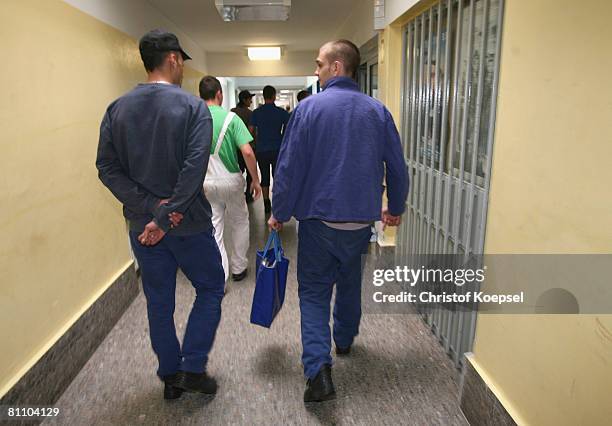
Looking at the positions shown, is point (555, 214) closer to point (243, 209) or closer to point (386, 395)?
point (386, 395)

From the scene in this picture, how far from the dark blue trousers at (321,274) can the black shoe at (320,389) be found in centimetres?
3

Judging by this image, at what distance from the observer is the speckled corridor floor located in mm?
1837

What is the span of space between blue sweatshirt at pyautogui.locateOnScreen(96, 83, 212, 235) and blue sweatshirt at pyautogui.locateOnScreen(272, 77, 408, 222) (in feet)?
1.21

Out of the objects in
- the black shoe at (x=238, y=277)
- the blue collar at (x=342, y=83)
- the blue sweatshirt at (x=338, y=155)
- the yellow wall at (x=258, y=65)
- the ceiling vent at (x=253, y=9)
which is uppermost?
the ceiling vent at (x=253, y=9)

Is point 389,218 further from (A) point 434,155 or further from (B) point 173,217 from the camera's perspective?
(B) point 173,217

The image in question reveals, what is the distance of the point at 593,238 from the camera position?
3.53ft

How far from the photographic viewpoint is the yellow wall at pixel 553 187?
1056 mm

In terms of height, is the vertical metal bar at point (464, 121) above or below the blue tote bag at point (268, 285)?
above

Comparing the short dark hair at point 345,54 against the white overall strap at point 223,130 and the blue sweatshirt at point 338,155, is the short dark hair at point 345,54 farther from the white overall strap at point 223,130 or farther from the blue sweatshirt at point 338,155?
the white overall strap at point 223,130

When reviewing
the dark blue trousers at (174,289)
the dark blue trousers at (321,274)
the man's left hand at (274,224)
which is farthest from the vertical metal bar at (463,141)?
the dark blue trousers at (174,289)

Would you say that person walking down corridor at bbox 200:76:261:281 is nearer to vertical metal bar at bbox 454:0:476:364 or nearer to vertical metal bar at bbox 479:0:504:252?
vertical metal bar at bbox 454:0:476:364

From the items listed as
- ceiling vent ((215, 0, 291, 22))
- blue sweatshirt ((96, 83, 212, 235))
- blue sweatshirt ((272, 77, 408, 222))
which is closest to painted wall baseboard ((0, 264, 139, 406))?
blue sweatshirt ((96, 83, 212, 235))

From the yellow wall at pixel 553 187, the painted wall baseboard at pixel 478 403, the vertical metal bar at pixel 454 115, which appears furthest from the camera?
the vertical metal bar at pixel 454 115

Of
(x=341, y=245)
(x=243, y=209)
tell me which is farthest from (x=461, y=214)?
(x=243, y=209)
